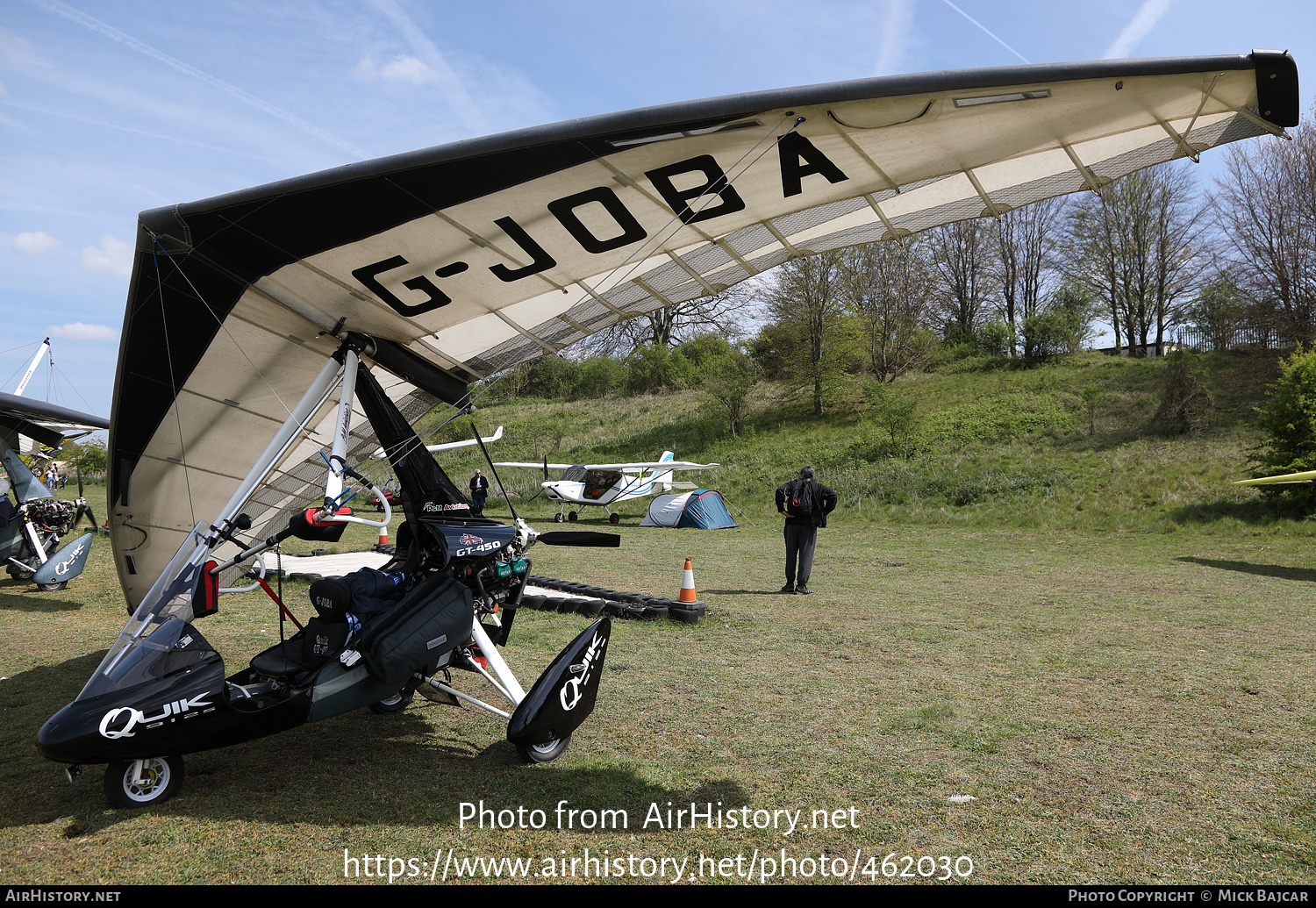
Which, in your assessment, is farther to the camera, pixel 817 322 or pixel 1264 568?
pixel 817 322

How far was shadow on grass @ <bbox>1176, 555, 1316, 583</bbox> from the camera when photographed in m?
12.0

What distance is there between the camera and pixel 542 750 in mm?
4629

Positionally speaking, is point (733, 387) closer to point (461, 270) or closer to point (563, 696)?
point (461, 270)

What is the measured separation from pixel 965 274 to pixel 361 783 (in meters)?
49.2

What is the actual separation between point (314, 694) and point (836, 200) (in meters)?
4.52

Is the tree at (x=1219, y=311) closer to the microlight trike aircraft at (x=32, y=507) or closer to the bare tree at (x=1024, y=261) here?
the bare tree at (x=1024, y=261)

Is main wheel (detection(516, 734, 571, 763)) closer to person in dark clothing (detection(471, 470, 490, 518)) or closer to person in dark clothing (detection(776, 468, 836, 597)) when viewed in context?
person in dark clothing (detection(471, 470, 490, 518))

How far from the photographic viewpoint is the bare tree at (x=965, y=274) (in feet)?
149

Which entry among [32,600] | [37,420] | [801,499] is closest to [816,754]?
[801,499]

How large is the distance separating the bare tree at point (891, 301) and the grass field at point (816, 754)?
995 inches

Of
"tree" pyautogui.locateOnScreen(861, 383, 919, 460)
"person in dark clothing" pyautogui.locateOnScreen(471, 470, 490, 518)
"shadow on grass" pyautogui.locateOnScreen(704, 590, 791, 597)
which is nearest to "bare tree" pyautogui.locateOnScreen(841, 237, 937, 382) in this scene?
"tree" pyautogui.locateOnScreen(861, 383, 919, 460)

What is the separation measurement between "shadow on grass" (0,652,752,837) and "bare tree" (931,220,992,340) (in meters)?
45.4

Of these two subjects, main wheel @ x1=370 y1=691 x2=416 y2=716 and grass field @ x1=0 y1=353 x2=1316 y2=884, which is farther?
main wheel @ x1=370 y1=691 x2=416 y2=716

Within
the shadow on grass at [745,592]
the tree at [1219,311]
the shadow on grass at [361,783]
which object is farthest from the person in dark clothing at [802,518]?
the tree at [1219,311]
